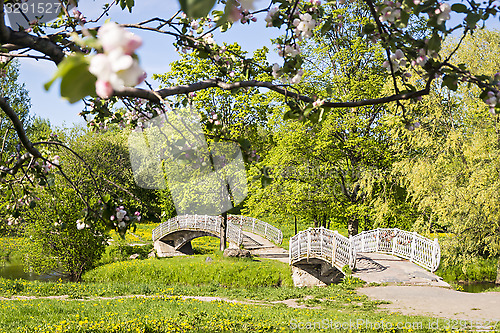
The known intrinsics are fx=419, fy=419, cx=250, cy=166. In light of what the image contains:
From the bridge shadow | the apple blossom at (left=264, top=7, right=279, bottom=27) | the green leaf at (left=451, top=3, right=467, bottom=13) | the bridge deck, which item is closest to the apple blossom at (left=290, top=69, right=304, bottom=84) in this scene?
the apple blossom at (left=264, top=7, right=279, bottom=27)

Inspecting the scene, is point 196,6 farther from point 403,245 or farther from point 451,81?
point 403,245

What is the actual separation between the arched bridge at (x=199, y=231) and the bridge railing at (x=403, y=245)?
7.35m

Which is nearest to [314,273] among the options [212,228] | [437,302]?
[437,302]

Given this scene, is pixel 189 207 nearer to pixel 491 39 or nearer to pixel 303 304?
pixel 303 304

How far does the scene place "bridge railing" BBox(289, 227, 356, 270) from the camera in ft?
44.1

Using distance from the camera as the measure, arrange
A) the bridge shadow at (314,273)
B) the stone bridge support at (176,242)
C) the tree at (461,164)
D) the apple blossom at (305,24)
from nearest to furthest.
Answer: the apple blossom at (305,24), the tree at (461,164), the bridge shadow at (314,273), the stone bridge support at (176,242)

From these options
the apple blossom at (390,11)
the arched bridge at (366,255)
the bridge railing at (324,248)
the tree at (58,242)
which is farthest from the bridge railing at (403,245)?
the apple blossom at (390,11)

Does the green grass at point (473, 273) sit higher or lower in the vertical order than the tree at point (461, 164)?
lower

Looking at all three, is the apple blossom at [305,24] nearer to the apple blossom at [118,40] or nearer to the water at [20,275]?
the apple blossom at [118,40]

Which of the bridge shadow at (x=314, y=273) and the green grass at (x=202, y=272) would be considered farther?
the green grass at (x=202, y=272)

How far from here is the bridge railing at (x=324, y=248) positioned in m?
13.4

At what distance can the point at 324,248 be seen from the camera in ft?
45.8

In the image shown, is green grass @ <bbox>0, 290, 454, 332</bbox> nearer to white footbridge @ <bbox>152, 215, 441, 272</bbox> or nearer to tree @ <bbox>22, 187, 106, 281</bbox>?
white footbridge @ <bbox>152, 215, 441, 272</bbox>

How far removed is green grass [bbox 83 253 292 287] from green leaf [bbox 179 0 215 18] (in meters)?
14.9
